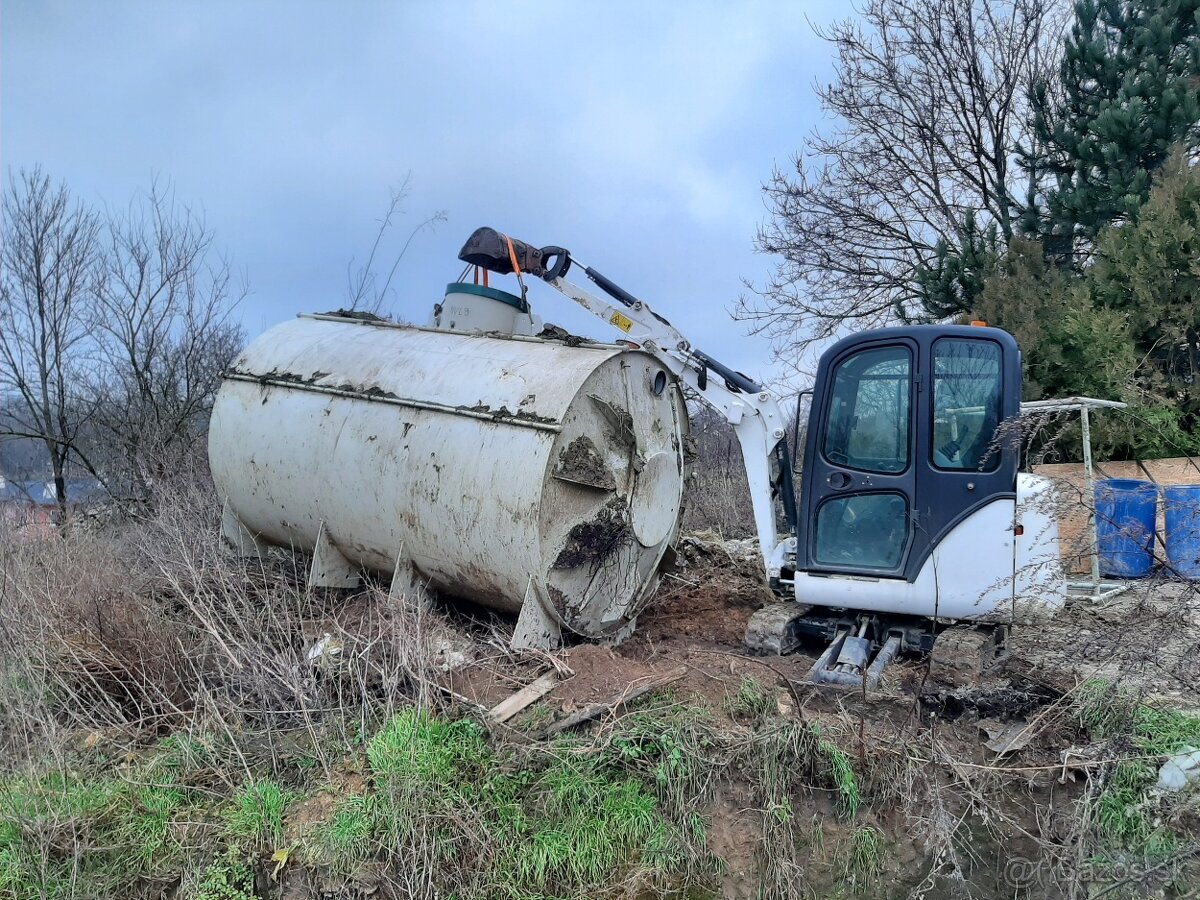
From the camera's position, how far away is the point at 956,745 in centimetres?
435

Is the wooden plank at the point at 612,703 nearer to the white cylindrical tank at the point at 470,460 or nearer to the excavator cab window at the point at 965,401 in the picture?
the white cylindrical tank at the point at 470,460

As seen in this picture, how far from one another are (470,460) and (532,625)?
100 centimetres

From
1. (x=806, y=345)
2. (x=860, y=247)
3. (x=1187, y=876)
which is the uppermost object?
(x=860, y=247)

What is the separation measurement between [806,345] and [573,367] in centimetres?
1102

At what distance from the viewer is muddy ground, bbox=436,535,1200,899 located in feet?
12.5

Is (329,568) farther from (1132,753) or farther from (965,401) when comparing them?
(1132,753)

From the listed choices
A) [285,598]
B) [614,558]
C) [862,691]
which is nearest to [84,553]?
[285,598]

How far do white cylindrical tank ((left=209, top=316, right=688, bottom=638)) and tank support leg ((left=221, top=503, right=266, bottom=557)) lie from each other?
18 centimetres

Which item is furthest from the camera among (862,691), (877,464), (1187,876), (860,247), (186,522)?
(860,247)

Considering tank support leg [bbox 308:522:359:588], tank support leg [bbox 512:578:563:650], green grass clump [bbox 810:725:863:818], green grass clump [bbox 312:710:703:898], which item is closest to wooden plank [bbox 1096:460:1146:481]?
green grass clump [bbox 810:725:863:818]

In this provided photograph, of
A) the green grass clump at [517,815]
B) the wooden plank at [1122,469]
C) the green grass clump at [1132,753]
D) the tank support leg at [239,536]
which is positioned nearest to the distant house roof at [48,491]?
the tank support leg at [239,536]

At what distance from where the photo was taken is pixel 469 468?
5211 millimetres

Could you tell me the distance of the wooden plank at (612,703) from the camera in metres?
4.31

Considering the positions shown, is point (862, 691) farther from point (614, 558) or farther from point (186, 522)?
point (186, 522)
